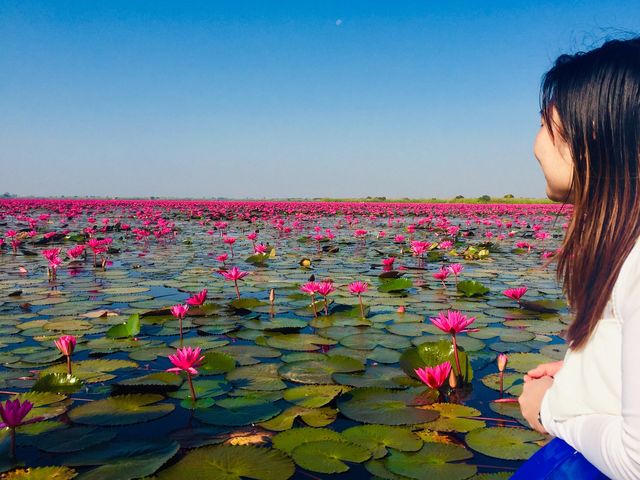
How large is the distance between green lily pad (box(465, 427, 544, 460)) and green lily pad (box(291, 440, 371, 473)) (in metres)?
0.40

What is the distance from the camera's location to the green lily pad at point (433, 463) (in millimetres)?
1438

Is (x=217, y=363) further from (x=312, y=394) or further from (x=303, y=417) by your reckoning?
(x=303, y=417)

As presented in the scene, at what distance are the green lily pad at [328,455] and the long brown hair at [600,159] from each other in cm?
84

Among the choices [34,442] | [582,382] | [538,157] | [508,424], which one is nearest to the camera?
[582,382]

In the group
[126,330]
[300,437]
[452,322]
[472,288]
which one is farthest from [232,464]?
[472,288]

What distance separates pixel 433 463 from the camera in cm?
151

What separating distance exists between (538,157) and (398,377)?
4.79 ft

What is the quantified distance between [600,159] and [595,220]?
13cm

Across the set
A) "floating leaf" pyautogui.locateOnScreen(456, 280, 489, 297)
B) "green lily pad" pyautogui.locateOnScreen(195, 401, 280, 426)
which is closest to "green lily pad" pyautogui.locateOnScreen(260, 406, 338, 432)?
"green lily pad" pyautogui.locateOnScreen(195, 401, 280, 426)

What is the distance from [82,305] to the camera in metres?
3.70

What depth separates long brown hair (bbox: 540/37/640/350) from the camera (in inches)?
36.0

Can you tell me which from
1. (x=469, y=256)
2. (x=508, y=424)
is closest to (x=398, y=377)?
(x=508, y=424)

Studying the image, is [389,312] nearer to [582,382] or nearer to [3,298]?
[582,382]

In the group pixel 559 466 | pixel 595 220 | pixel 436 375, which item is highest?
pixel 595 220
